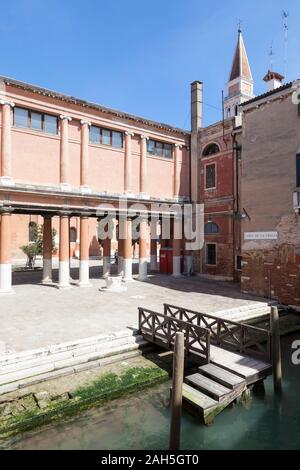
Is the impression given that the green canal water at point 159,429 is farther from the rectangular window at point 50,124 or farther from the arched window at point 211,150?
the arched window at point 211,150

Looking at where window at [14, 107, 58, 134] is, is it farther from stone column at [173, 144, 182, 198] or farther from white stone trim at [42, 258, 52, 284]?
stone column at [173, 144, 182, 198]

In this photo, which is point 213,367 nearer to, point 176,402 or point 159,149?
point 176,402

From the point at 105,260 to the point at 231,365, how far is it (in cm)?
1377

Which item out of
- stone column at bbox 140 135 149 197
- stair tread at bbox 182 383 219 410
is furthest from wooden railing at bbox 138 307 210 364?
stone column at bbox 140 135 149 197

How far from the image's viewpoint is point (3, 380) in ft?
21.0

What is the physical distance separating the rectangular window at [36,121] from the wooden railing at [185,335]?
10.8m

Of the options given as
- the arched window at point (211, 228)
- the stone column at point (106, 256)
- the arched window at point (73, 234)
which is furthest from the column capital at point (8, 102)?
the arched window at point (73, 234)

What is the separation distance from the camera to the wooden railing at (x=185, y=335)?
7305mm

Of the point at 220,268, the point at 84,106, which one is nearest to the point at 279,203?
the point at 220,268

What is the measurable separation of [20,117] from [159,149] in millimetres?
8395

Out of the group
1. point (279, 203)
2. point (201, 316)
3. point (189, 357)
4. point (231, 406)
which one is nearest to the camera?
point (231, 406)

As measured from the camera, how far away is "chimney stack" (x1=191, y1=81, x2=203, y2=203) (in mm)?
20594

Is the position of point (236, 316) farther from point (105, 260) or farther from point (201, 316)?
point (105, 260)

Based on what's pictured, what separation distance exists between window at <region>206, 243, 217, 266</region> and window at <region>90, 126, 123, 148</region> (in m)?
8.12
